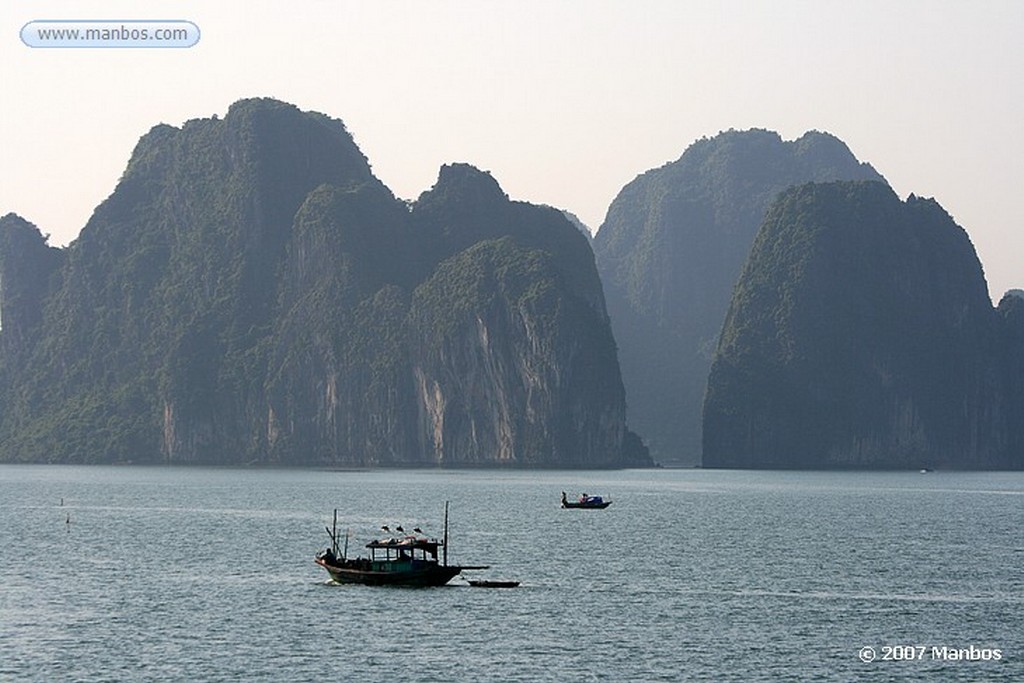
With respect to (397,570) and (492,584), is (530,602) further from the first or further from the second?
(397,570)

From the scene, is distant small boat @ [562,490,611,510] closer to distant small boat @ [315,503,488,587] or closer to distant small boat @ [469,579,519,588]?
distant small boat @ [315,503,488,587]

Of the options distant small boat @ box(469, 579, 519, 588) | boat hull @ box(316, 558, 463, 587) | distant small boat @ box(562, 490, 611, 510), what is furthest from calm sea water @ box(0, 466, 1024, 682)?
distant small boat @ box(562, 490, 611, 510)

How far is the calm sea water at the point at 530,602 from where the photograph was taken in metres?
67.2

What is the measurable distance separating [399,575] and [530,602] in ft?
26.9

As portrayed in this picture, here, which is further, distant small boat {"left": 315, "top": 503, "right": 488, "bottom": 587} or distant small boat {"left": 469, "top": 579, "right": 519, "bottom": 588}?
distant small boat {"left": 315, "top": 503, "right": 488, "bottom": 587}

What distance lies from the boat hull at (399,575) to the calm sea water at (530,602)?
0.91m

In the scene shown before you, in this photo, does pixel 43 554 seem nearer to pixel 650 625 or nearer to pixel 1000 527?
pixel 650 625

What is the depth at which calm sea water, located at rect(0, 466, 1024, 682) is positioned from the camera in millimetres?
67250

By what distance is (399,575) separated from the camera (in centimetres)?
8881

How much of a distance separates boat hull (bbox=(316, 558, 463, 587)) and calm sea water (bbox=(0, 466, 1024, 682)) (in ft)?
2.98

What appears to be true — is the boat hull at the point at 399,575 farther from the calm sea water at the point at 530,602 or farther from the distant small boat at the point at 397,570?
the calm sea water at the point at 530,602

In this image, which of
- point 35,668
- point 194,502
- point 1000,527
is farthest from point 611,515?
point 35,668

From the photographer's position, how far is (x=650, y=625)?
7725 centimetres

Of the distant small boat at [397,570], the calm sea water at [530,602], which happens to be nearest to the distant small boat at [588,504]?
the calm sea water at [530,602]
